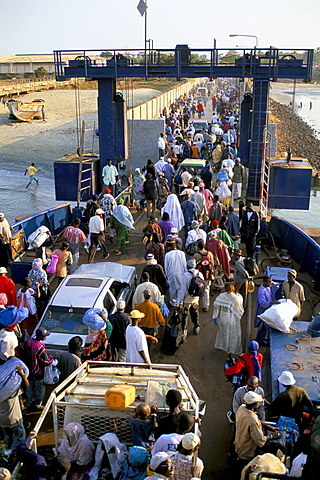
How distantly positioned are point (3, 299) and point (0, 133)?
143 ft

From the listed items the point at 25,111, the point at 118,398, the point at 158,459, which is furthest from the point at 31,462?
the point at 25,111

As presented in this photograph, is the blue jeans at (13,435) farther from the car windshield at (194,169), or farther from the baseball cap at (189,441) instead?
the car windshield at (194,169)

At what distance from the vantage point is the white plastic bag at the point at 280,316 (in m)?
7.73

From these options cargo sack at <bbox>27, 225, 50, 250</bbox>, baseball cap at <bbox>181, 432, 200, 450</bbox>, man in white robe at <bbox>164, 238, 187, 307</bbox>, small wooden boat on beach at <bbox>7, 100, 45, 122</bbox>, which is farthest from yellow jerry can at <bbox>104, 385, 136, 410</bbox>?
small wooden boat on beach at <bbox>7, 100, 45, 122</bbox>

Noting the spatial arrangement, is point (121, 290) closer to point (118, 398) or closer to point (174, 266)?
point (174, 266)

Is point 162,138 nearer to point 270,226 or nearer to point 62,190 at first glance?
point 62,190

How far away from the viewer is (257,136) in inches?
632

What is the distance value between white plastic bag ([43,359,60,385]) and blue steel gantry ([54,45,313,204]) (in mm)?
10630

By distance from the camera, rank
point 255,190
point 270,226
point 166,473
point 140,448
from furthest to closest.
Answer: point 255,190, point 270,226, point 140,448, point 166,473

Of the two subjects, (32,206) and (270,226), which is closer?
(270,226)

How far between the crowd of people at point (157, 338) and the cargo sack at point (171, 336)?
33mm

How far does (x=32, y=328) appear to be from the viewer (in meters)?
8.66

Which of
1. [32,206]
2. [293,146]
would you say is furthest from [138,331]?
[293,146]

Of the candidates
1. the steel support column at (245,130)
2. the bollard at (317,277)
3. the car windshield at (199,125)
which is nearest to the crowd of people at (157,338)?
the bollard at (317,277)
